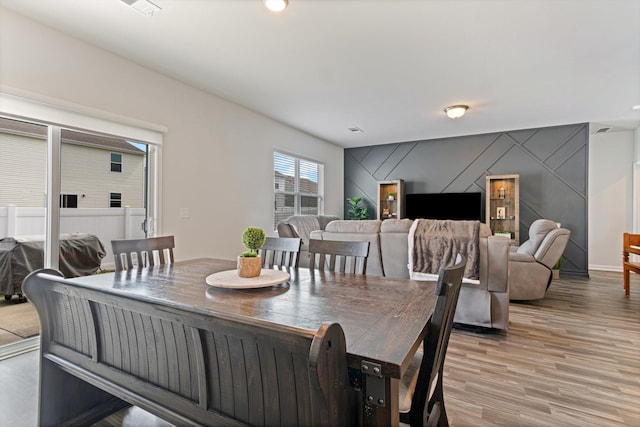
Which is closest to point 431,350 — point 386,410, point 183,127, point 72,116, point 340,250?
point 386,410

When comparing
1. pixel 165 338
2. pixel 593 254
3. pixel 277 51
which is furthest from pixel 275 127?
pixel 593 254

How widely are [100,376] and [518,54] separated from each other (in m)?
4.02

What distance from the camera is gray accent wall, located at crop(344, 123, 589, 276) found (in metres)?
5.50

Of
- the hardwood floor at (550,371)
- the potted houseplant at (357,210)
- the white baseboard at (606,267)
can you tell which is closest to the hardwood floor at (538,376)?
the hardwood floor at (550,371)

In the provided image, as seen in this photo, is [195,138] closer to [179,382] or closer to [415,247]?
[415,247]

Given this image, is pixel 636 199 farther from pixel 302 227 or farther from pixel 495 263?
pixel 302 227

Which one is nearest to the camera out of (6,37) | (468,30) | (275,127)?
(6,37)

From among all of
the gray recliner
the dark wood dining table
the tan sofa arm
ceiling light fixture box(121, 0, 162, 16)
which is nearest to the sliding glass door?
ceiling light fixture box(121, 0, 162, 16)

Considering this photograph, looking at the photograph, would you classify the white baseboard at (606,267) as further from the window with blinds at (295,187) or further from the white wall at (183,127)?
the white wall at (183,127)

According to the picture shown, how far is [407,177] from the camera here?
693 cm

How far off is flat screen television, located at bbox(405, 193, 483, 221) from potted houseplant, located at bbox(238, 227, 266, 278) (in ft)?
17.6

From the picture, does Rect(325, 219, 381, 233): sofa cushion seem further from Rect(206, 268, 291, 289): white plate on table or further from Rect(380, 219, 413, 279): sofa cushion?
Rect(206, 268, 291, 289): white plate on table

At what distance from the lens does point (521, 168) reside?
592cm

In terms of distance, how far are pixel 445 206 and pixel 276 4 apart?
5.24 metres
